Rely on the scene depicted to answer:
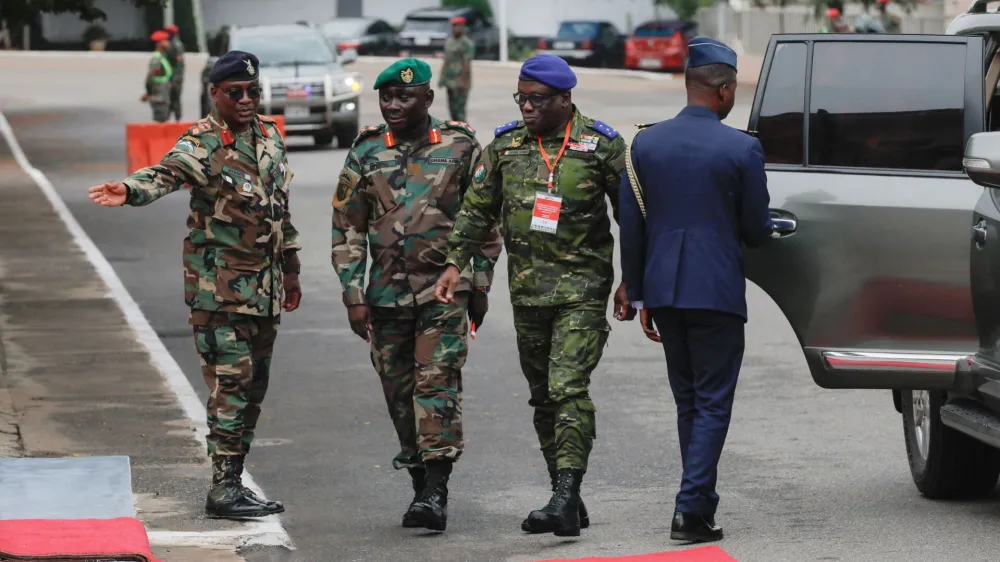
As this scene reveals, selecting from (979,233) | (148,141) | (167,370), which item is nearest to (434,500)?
(979,233)

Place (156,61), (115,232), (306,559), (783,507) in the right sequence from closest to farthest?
1. (306,559)
2. (783,507)
3. (115,232)
4. (156,61)

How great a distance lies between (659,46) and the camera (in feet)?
157

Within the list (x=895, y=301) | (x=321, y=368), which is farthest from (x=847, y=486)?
(x=321, y=368)

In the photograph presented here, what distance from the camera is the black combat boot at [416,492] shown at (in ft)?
24.0

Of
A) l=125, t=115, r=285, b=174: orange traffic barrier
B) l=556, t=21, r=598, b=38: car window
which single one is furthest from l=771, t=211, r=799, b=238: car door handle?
l=556, t=21, r=598, b=38: car window

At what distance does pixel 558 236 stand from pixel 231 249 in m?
1.33

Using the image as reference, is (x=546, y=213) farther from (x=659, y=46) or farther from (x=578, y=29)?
(x=578, y=29)

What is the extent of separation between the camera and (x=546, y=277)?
280 inches

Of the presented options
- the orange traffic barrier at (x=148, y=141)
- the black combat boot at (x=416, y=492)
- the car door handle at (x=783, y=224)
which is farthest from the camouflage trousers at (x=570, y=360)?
the orange traffic barrier at (x=148, y=141)

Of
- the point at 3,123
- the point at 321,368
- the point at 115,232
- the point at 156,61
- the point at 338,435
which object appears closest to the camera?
the point at 338,435

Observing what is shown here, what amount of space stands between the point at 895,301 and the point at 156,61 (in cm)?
2328

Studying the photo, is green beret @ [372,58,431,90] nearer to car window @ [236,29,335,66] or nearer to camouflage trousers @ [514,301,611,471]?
camouflage trousers @ [514,301,611,471]

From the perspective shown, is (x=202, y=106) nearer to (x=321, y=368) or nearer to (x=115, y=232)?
(x=115, y=232)

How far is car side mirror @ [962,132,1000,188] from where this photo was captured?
6320 mm
